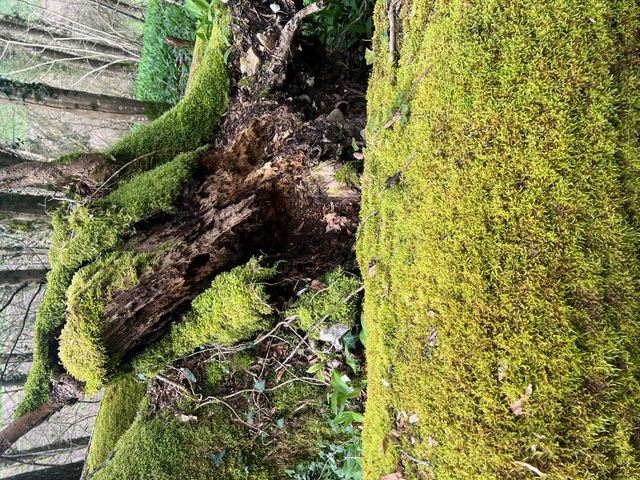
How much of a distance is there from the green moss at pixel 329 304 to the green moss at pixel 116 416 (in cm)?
259

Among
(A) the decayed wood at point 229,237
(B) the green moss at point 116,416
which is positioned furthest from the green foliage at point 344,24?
(B) the green moss at point 116,416

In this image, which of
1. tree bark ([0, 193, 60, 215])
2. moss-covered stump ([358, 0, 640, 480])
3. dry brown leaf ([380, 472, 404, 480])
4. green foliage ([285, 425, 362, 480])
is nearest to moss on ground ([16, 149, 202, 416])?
green foliage ([285, 425, 362, 480])

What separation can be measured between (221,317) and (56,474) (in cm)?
622

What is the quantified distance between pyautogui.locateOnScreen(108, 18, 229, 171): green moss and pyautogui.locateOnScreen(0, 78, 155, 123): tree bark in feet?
8.36

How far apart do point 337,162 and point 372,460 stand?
1.95 m

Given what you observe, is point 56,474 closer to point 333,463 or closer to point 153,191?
point 333,463

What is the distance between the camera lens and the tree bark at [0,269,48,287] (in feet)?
23.3

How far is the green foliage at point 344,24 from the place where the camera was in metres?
3.54

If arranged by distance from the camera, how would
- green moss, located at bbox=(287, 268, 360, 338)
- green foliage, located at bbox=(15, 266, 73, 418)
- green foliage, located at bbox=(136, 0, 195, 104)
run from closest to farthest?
green moss, located at bbox=(287, 268, 360, 338) < green foliage, located at bbox=(15, 266, 73, 418) < green foliage, located at bbox=(136, 0, 195, 104)

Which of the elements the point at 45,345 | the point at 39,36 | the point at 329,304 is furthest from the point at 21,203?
the point at 39,36

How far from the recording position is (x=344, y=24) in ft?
12.6

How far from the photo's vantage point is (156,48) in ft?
26.3

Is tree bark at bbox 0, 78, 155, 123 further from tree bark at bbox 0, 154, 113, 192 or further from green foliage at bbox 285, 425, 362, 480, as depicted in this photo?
green foliage at bbox 285, 425, 362, 480

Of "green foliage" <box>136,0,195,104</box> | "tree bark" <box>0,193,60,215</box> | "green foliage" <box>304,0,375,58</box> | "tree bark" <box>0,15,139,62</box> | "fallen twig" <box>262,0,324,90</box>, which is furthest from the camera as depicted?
"tree bark" <box>0,15,139,62</box>
